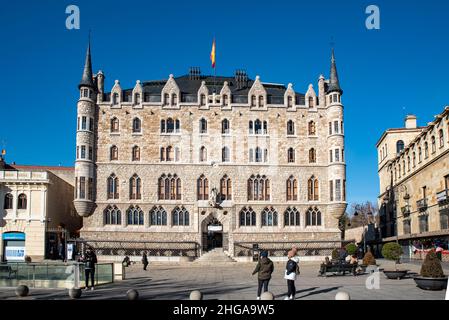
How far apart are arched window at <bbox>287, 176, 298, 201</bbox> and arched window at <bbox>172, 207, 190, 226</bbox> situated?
10910 millimetres

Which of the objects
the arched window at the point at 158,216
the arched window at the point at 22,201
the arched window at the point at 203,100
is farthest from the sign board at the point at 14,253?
the arched window at the point at 203,100

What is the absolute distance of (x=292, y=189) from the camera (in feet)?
177

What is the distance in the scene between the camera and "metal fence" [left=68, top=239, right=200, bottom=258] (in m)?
51.2

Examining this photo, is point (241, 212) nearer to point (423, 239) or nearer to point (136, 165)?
point (136, 165)

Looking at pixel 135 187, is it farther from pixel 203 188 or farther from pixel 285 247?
pixel 285 247

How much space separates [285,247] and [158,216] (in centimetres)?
1348

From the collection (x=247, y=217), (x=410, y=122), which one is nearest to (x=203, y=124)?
(x=247, y=217)

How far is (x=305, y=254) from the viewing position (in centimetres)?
5253

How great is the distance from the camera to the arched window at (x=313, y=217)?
53875 millimetres

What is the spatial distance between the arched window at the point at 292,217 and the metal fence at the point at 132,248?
10610mm

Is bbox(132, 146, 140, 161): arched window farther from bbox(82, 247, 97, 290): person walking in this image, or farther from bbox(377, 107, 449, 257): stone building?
bbox(82, 247, 97, 290): person walking

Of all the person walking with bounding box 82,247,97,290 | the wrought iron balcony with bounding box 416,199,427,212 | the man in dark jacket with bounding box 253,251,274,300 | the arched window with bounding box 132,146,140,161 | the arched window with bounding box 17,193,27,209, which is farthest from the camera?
the arched window with bounding box 132,146,140,161

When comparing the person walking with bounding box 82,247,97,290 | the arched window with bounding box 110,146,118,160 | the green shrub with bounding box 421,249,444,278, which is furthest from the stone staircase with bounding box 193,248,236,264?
the green shrub with bounding box 421,249,444,278

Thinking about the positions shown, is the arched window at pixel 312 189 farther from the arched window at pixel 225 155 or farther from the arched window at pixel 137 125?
the arched window at pixel 137 125
